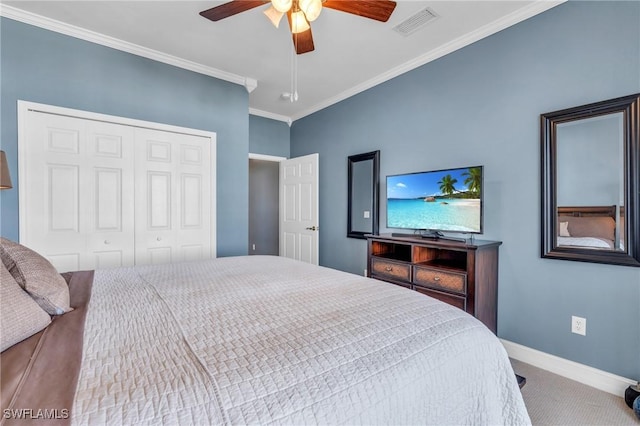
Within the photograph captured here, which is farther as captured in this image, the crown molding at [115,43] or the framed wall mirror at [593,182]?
the crown molding at [115,43]

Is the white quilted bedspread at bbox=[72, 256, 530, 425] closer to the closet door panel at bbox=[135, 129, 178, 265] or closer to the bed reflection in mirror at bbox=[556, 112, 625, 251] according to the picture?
the bed reflection in mirror at bbox=[556, 112, 625, 251]

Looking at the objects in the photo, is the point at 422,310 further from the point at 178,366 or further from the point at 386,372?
the point at 178,366

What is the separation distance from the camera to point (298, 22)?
1.86m

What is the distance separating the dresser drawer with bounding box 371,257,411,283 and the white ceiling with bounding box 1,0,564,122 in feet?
6.95

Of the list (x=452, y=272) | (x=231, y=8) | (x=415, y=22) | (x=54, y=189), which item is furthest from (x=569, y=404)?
(x=54, y=189)

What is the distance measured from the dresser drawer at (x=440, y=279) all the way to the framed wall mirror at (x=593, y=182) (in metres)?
0.65

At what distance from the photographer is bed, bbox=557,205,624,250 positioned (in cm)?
195

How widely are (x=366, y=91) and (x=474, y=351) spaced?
341 cm

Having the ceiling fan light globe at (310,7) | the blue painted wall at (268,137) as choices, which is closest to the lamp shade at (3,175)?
the ceiling fan light globe at (310,7)

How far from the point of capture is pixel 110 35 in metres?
2.76

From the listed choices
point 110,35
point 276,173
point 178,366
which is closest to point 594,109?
point 178,366

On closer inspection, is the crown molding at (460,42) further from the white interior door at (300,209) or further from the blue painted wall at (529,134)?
the white interior door at (300,209)

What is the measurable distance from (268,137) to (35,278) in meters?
4.07

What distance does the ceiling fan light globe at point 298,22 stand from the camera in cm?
183
